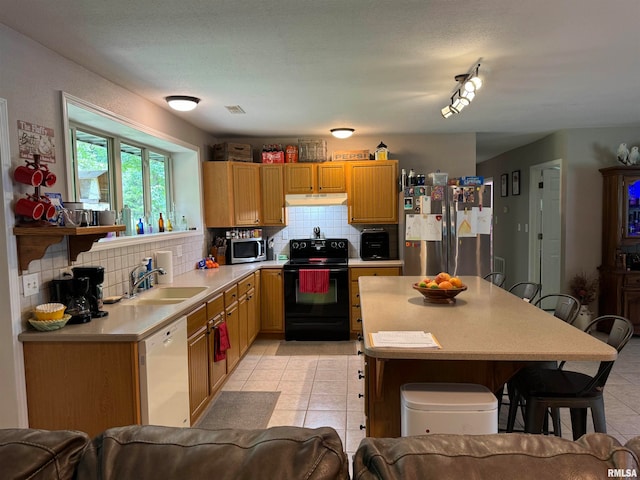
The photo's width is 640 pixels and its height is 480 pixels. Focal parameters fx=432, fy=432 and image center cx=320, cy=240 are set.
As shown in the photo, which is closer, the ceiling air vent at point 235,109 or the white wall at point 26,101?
the white wall at point 26,101

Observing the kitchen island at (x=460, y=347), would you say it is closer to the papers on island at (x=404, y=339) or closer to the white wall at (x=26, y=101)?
the papers on island at (x=404, y=339)

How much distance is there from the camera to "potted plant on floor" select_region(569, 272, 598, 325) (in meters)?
5.12

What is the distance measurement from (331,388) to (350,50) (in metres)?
2.63

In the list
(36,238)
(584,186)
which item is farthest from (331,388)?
(584,186)

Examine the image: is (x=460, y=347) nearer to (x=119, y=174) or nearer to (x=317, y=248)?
(x=119, y=174)

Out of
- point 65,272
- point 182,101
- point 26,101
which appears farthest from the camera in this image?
point 182,101

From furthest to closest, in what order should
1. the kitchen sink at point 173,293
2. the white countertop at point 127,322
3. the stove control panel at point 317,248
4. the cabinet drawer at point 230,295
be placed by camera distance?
the stove control panel at point 317,248 < the cabinet drawer at point 230,295 < the kitchen sink at point 173,293 < the white countertop at point 127,322

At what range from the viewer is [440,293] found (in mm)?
2729

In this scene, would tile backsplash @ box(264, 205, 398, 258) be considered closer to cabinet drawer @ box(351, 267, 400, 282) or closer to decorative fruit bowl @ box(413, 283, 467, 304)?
cabinet drawer @ box(351, 267, 400, 282)

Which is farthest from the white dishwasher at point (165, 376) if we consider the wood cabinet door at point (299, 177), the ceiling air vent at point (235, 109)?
the wood cabinet door at point (299, 177)

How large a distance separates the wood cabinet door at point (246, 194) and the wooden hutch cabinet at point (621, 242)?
13.5 feet

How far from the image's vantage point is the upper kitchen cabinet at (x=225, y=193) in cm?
498

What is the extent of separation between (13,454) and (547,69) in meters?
3.45

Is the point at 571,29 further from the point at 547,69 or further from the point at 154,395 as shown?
the point at 154,395
